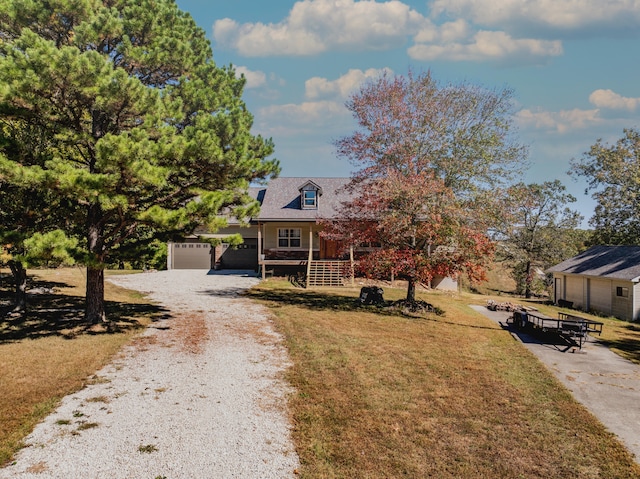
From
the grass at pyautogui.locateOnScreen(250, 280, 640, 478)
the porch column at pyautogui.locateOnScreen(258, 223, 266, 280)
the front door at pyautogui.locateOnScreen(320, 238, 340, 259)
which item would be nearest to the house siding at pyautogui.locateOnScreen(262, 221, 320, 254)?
the front door at pyautogui.locateOnScreen(320, 238, 340, 259)

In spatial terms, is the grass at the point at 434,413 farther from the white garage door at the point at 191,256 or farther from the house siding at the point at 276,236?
the white garage door at the point at 191,256

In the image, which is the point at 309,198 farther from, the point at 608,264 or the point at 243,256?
the point at 608,264

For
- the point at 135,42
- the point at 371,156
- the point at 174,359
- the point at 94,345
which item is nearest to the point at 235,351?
the point at 174,359

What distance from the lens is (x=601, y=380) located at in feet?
35.7

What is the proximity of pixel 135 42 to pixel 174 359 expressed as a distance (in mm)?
10350

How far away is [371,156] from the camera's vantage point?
21.3 metres

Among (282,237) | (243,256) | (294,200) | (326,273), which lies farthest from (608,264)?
(243,256)

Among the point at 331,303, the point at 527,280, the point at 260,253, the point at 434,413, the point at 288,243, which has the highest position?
the point at 288,243

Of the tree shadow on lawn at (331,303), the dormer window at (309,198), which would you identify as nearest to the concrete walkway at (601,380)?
the tree shadow on lawn at (331,303)

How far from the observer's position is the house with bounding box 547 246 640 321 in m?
24.5

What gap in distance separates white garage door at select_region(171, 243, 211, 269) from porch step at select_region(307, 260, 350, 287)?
31.6ft

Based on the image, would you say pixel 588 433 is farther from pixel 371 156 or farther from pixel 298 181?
pixel 298 181

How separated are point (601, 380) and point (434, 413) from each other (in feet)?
18.4

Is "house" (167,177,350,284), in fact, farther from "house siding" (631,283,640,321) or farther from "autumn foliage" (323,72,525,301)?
"house siding" (631,283,640,321)
